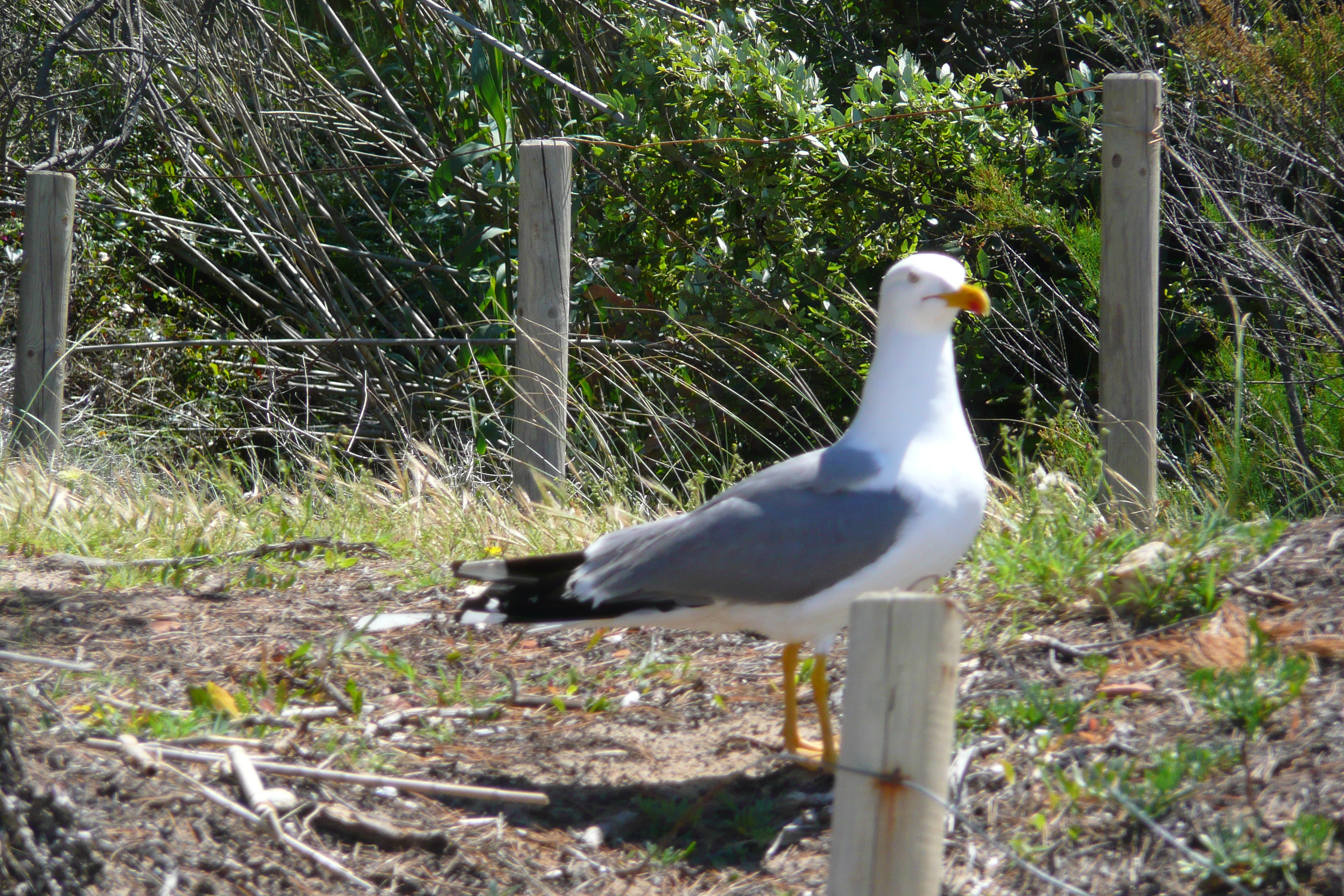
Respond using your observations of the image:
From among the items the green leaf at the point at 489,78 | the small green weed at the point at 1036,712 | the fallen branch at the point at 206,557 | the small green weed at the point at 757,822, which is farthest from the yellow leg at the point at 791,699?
the green leaf at the point at 489,78

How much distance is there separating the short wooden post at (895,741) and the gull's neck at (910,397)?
2.64ft

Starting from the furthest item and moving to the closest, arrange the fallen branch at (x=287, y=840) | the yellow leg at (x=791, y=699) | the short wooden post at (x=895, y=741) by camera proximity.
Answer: the yellow leg at (x=791, y=699) → the fallen branch at (x=287, y=840) → the short wooden post at (x=895, y=741)

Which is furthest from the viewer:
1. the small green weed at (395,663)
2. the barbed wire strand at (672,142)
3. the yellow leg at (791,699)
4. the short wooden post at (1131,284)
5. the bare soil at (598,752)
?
the barbed wire strand at (672,142)

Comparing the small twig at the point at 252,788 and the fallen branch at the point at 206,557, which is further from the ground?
the fallen branch at the point at 206,557

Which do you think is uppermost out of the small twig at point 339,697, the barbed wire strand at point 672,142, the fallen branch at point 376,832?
the barbed wire strand at point 672,142

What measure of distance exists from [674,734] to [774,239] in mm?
3240

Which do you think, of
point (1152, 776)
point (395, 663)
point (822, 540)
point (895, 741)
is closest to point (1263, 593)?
point (1152, 776)

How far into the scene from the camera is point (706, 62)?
5.36m

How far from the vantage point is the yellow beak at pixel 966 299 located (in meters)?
2.48

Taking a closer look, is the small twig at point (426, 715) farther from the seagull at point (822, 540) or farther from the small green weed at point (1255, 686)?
the small green weed at point (1255, 686)

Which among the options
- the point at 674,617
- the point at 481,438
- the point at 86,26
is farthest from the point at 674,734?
the point at 86,26

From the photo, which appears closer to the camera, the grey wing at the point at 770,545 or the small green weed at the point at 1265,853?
the small green weed at the point at 1265,853

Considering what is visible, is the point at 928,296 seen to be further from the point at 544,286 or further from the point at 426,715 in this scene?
the point at 544,286

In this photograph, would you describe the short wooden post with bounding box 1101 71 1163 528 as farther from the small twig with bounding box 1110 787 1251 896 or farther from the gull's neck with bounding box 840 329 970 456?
the small twig with bounding box 1110 787 1251 896
